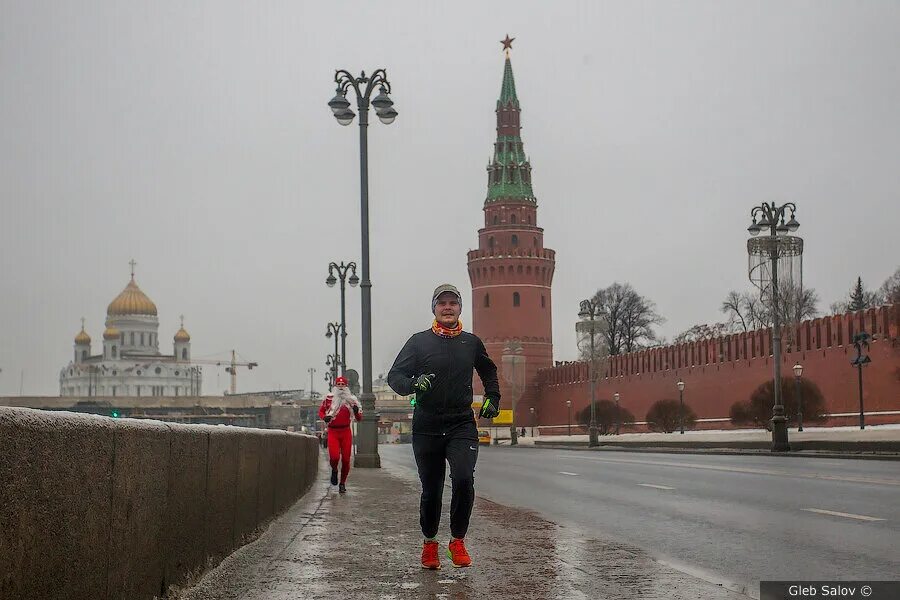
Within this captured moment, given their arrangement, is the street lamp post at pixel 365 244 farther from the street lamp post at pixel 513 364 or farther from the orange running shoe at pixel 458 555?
the street lamp post at pixel 513 364

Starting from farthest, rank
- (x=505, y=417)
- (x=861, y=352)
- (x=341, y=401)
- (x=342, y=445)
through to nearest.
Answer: (x=505, y=417) < (x=861, y=352) < (x=342, y=445) < (x=341, y=401)

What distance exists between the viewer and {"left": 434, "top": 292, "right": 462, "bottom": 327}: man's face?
731cm

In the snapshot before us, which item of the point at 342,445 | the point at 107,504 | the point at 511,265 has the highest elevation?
the point at 511,265

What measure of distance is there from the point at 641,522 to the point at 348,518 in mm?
2843

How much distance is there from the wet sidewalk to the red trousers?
13.8 feet

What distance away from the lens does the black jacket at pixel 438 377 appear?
723 centimetres

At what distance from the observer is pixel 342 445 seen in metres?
15.8

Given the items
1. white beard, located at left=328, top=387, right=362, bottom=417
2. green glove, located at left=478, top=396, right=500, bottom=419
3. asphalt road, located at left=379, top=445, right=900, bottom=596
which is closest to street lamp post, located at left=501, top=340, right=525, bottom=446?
asphalt road, located at left=379, top=445, right=900, bottom=596

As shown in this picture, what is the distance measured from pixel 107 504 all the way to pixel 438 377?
2.98 metres

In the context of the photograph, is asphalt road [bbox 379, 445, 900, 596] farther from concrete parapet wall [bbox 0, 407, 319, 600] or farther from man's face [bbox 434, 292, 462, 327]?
concrete parapet wall [bbox 0, 407, 319, 600]

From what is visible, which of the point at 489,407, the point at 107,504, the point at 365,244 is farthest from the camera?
the point at 365,244

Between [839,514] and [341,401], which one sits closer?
[839,514]

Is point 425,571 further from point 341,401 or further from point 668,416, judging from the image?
point 668,416

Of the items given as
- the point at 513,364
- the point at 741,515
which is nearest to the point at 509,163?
the point at 513,364
